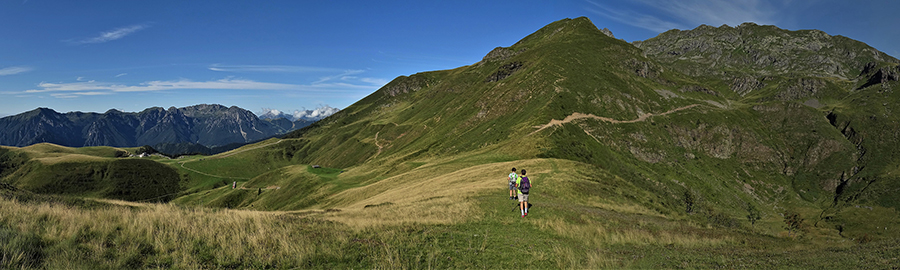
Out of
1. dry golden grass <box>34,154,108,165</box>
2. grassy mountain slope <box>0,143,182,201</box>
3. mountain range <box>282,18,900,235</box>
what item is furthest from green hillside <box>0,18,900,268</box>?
dry golden grass <box>34,154,108,165</box>

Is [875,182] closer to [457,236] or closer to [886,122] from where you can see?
[886,122]

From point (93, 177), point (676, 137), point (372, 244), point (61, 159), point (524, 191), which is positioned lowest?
point (93, 177)

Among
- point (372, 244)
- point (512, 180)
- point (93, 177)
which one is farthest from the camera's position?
point (93, 177)

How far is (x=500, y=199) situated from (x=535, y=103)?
90731 millimetres

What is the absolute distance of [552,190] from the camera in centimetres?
3275

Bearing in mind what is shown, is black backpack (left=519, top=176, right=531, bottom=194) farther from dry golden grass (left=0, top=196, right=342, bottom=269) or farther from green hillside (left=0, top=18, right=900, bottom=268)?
dry golden grass (left=0, top=196, right=342, bottom=269)

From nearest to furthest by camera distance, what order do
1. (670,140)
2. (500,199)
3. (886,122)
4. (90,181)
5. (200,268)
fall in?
1. (200,268)
2. (500,199)
3. (670,140)
4. (886,122)
5. (90,181)

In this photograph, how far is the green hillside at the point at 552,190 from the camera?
11320 millimetres

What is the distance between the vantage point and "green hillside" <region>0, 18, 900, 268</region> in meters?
11.3

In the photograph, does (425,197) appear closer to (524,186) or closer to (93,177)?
(524,186)

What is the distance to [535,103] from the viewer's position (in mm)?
113875

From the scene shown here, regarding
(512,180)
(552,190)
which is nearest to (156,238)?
(512,180)

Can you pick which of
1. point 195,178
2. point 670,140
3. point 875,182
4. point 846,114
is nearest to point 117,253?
point 670,140

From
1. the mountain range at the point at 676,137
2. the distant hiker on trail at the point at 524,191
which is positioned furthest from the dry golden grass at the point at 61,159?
the distant hiker on trail at the point at 524,191
